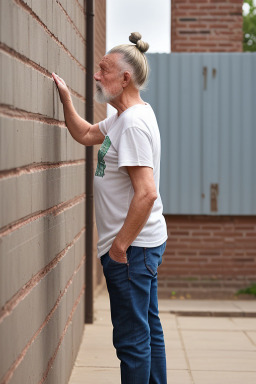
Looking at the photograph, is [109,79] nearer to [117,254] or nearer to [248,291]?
[117,254]

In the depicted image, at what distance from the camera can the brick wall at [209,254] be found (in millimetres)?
9992

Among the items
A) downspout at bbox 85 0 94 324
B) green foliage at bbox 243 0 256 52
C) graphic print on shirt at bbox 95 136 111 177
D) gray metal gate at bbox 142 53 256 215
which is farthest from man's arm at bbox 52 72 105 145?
green foliage at bbox 243 0 256 52

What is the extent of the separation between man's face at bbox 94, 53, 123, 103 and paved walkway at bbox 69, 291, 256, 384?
6.89 feet

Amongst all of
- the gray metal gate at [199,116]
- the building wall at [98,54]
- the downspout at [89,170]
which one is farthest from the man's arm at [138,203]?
the gray metal gate at [199,116]

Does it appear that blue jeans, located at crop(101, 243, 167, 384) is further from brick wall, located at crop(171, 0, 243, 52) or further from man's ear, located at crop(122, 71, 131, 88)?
brick wall, located at crop(171, 0, 243, 52)

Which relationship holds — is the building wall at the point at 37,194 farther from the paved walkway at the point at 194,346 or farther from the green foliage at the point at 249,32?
the green foliage at the point at 249,32

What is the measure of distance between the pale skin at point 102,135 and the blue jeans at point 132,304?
0.29ft

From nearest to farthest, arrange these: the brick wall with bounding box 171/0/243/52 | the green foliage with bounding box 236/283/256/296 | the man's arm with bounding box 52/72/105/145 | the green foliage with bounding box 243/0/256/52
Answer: the man's arm with bounding box 52/72/105/145 → the green foliage with bounding box 236/283/256/296 → the brick wall with bounding box 171/0/243/52 → the green foliage with bounding box 243/0/256/52

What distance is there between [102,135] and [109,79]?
63cm

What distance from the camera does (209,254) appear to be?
10070 millimetres

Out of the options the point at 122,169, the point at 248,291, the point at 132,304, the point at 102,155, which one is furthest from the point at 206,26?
the point at 132,304

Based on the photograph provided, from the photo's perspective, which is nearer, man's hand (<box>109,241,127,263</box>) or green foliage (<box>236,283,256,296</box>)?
man's hand (<box>109,241,127,263</box>)

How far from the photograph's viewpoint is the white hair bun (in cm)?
376

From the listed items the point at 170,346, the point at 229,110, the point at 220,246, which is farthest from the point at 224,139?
the point at 170,346
